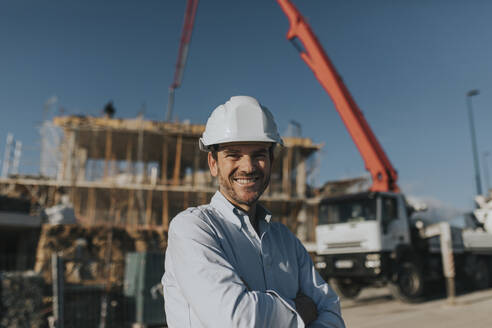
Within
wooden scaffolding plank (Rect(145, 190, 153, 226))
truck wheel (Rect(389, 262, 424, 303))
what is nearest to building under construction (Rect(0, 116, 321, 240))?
wooden scaffolding plank (Rect(145, 190, 153, 226))

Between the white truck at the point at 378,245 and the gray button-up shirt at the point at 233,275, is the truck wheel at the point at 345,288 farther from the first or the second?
the gray button-up shirt at the point at 233,275

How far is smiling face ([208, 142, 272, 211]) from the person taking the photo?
1.53 metres

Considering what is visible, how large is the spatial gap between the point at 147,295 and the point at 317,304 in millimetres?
7169

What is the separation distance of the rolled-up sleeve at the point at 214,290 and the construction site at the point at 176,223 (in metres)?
0.11

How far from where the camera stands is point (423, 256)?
1041 centimetres

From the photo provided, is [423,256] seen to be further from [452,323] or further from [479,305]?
[452,323]

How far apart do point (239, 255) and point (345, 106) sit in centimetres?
1079

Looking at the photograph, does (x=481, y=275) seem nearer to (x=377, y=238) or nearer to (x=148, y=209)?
(x=377, y=238)

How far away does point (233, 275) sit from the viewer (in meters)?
1.26

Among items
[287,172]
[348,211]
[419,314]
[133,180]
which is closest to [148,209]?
[133,180]

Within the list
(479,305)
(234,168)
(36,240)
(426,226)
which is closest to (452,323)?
(479,305)

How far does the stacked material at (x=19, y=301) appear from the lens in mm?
8234

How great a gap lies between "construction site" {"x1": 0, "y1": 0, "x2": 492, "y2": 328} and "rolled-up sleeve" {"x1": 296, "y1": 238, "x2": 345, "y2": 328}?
4 centimetres

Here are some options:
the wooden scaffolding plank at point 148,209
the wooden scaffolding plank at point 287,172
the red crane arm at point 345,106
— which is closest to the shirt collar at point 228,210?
the red crane arm at point 345,106
